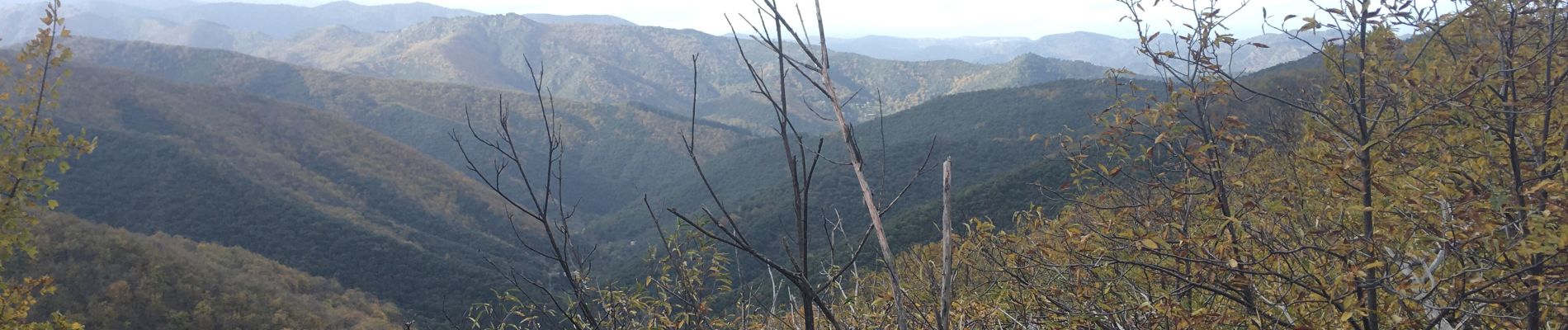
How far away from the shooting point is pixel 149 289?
68.0ft

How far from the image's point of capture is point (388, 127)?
9781 cm

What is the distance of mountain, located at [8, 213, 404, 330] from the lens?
19391 millimetres

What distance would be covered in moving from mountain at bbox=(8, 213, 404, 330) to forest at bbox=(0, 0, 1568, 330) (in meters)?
0.10

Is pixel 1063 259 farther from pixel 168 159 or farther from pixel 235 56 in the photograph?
pixel 235 56

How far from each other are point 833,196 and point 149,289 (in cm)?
3025

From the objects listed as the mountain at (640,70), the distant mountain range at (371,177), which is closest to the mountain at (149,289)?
the distant mountain range at (371,177)

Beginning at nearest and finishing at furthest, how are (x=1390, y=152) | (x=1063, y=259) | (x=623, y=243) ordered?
(x=1390, y=152) < (x=1063, y=259) < (x=623, y=243)

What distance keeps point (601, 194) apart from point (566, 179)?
13.1 feet

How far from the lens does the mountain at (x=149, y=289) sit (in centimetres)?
1939

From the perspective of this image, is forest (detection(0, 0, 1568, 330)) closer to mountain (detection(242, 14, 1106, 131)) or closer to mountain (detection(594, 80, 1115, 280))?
mountain (detection(594, 80, 1115, 280))

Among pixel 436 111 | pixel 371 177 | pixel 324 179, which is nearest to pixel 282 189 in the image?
pixel 324 179

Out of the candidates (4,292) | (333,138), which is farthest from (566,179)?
(4,292)

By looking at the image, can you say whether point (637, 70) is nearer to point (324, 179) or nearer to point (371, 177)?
point (371, 177)

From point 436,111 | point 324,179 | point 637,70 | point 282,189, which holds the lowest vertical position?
point 436,111
